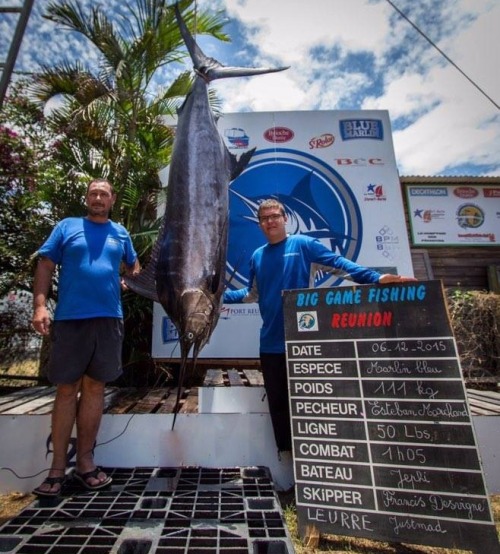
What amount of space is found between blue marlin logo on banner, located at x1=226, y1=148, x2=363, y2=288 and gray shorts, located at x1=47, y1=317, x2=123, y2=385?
6.50ft

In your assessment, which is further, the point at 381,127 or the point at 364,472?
the point at 381,127

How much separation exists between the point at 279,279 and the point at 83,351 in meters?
1.14

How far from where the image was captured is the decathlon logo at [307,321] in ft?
6.56

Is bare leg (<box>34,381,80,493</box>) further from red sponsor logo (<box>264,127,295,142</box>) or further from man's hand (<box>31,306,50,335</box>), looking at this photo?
red sponsor logo (<box>264,127,295,142</box>)

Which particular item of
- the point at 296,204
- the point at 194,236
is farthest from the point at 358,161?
the point at 194,236

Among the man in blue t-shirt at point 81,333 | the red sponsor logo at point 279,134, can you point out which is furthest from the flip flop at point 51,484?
the red sponsor logo at point 279,134

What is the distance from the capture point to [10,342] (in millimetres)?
5102

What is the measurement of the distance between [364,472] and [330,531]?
0.95 feet

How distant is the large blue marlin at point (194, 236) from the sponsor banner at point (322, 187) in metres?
1.42

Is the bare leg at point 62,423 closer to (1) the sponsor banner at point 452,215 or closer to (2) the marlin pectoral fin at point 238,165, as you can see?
(2) the marlin pectoral fin at point 238,165

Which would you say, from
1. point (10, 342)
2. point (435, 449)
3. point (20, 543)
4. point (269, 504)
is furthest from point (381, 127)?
point (10, 342)

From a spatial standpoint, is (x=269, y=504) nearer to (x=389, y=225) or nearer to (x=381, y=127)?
(x=389, y=225)

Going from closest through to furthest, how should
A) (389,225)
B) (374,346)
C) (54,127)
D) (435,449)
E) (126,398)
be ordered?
(435,449)
(374,346)
(126,398)
(389,225)
(54,127)

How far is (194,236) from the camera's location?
7.16 ft
